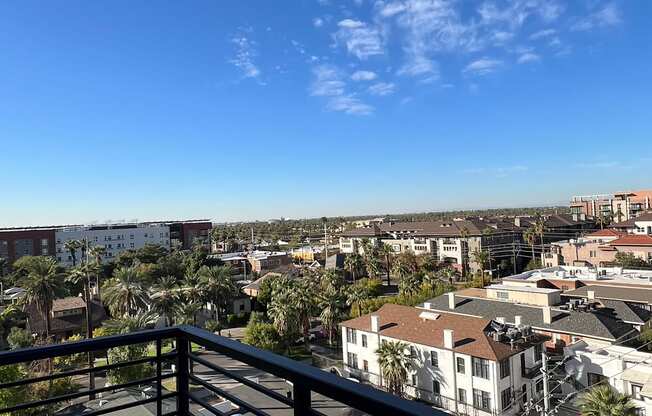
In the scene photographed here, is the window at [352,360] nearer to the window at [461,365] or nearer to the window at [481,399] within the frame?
the window at [461,365]

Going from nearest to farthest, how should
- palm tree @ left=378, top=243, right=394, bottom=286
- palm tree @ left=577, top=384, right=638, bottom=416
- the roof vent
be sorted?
palm tree @ left=577, top=384, right=638, bottom=416, the roof vent, palm tree @ left=378, top=243, right=394, bottom=286

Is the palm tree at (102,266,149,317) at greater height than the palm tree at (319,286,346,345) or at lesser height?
greater

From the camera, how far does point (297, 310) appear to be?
104 feet

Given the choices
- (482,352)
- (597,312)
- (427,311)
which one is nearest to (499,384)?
(482,352)

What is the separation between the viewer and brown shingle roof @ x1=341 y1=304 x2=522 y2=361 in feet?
69.4

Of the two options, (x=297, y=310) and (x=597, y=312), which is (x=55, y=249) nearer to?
(x=297, y=310)

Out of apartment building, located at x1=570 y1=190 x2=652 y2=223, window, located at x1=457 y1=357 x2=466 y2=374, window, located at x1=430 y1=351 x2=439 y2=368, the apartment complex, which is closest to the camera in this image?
window, located at x1=457 y1=357 x2=466 y2=374

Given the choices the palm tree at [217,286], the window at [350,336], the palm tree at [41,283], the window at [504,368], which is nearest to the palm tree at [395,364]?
the window at [350,336]

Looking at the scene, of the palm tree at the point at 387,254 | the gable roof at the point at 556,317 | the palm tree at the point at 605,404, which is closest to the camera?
the palm tree at the point at 605,404

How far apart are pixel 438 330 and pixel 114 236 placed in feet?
231

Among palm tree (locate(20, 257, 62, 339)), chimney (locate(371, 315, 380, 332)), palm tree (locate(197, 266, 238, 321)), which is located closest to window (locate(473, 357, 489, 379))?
chimney (locate(371, 315, 380, 332))

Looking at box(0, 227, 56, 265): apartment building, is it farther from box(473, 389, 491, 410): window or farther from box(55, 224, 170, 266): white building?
box(473, 389, 491, 410): window

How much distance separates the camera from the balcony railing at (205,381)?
142 cm

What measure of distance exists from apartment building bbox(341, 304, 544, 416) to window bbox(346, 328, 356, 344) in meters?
0.79
